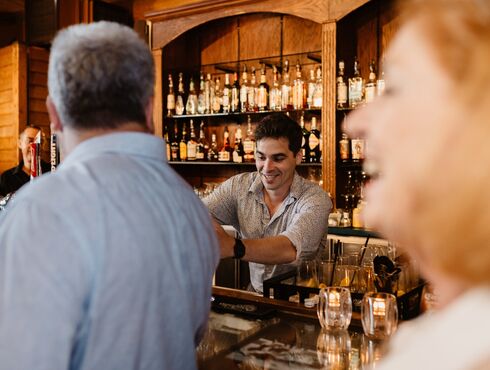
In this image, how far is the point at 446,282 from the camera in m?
0.50

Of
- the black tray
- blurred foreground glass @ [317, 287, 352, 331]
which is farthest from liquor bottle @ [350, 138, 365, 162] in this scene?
blurred foreground glass @ [317, 287, 352, 331]

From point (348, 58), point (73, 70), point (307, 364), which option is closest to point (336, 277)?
point (307, 364)

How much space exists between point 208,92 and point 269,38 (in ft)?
2.32

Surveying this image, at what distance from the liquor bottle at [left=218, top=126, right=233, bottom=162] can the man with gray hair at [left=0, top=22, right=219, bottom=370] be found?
11.7 feet

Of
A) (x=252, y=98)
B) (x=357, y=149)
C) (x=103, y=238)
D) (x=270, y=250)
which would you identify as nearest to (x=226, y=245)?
(x=270, y=250)

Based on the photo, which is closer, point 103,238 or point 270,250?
point 103,238

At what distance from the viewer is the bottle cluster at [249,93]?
4285mm

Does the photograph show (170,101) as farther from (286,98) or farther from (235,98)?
(286,98)

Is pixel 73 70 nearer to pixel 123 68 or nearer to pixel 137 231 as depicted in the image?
pixel 123 68

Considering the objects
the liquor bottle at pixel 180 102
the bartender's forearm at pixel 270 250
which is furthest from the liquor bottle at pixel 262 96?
the bartender's forearm at pixel 270 250

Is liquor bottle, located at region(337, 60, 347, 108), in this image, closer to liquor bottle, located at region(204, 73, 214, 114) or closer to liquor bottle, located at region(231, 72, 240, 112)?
liquor bottle, located at region(231, 72, 240, 112)

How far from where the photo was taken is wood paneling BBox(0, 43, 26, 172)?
5156mm

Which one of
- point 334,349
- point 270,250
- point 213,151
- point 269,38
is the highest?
point 269,38

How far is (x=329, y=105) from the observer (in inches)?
158
